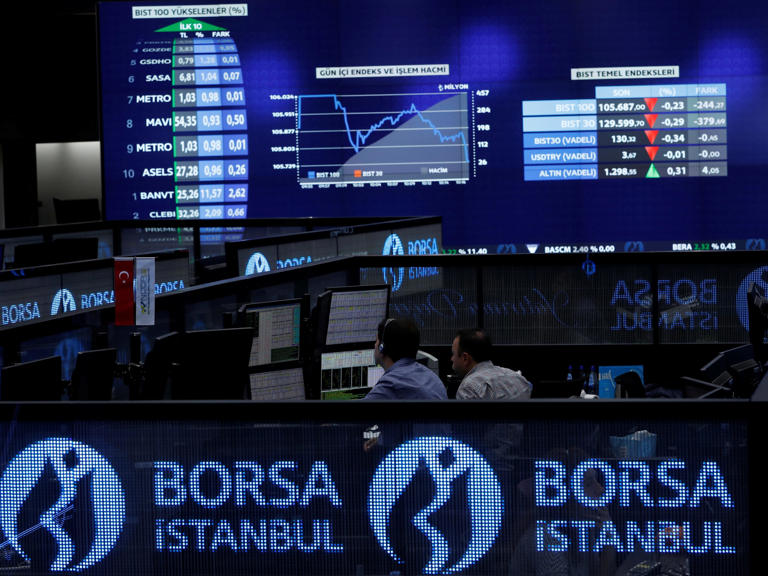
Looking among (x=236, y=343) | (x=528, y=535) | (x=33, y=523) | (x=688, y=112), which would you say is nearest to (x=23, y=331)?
(x=236, y=343)

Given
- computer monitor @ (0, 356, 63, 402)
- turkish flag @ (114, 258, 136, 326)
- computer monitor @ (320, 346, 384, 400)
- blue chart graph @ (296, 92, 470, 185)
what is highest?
blue chart graph @ (296, 92, 470, 185)

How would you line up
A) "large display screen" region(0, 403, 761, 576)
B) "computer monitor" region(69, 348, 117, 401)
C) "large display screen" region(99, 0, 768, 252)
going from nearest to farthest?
"large display screen" region(0, 403, 761, 576)
"computer monitor" region(69, 348, 117, 401)
"large display screen" region(99, 0, 768, 252)

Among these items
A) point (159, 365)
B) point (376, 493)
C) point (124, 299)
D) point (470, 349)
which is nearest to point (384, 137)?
point (470, 349)

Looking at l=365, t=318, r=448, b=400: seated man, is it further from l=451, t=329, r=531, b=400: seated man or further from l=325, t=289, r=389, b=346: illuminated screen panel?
l=325, t=289, r=389, b=346: illuminated screen panel

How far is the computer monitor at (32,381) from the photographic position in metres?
2.46

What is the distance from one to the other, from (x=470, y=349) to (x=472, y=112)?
5175 millimetres

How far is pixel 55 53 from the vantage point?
12898 mm

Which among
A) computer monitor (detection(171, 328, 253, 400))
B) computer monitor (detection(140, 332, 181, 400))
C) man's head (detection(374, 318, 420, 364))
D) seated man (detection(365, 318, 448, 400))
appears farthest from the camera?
man's head (detection(374, 318, 420, 364))

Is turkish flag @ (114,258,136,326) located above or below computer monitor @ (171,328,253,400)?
above

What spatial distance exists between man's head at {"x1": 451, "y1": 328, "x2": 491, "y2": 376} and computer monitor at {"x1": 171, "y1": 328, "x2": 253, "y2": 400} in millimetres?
775

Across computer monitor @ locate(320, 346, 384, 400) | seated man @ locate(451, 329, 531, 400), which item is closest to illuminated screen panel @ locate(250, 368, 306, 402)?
computer monitor @ locate(320, 346, 384, 400)

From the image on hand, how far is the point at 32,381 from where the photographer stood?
2535 mm

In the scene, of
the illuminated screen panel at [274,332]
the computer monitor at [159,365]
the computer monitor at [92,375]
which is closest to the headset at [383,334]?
the illuminated screen panel at [274,332]

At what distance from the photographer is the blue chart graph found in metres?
8.71
